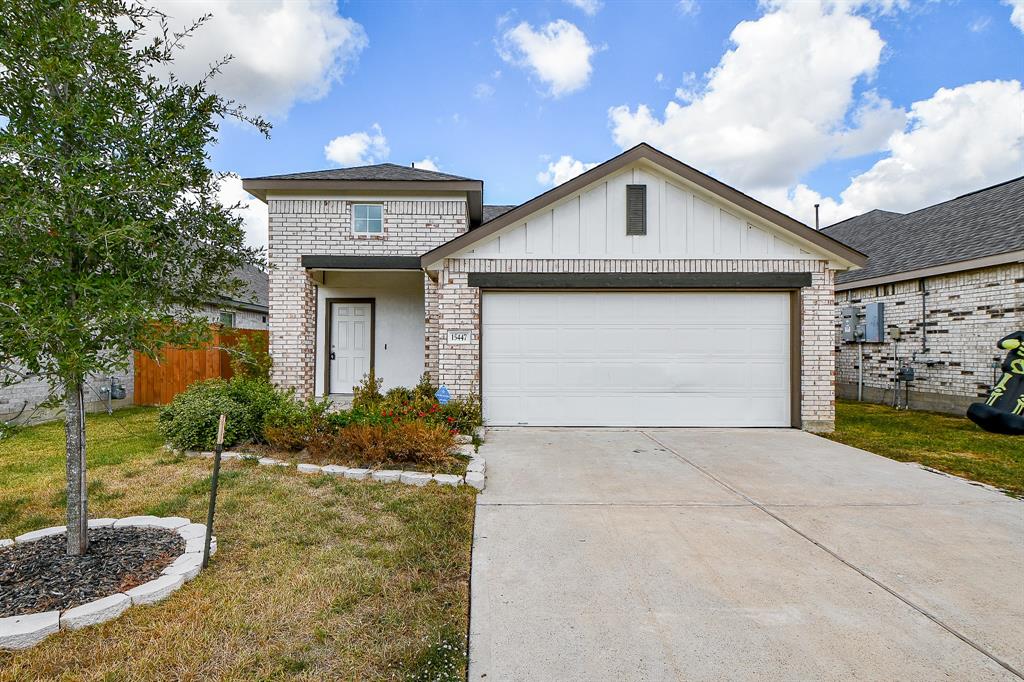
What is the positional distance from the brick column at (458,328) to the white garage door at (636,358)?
0.77ft

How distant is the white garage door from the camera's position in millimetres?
8461

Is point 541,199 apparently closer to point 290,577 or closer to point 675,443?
point 675,443

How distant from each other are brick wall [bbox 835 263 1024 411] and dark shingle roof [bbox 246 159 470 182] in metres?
11.2

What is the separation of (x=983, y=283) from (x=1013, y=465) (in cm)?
611

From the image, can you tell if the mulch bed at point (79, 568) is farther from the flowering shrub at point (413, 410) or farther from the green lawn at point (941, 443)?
the green lawn at point (941, 443)

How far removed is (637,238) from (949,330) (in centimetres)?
842

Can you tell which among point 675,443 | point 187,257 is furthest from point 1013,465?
point 187,257

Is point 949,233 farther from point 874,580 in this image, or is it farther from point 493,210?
point 874,580

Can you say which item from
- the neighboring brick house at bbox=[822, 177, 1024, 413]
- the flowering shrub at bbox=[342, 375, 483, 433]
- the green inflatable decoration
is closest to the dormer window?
the flowering shrub at bbox=[342, 375, 483, 433]

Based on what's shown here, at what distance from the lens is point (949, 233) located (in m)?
12.5

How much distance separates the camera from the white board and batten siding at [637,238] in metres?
8.35

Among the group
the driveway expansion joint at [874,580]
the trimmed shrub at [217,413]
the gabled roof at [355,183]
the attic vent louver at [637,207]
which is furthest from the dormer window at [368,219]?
the driveway expansion joint at [874,580]

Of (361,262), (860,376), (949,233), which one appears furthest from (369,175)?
(949,233)

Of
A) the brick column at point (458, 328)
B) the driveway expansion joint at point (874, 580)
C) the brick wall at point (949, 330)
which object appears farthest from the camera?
the brick wall at point (949, 330)
